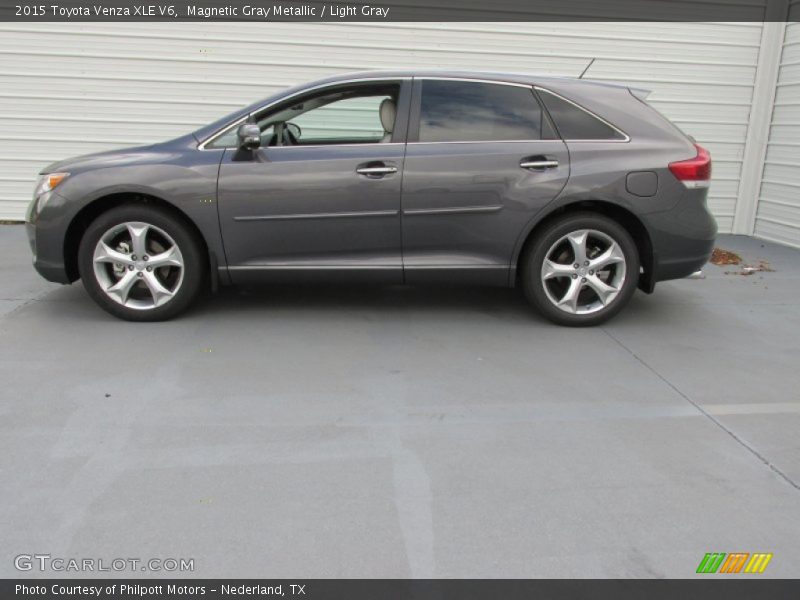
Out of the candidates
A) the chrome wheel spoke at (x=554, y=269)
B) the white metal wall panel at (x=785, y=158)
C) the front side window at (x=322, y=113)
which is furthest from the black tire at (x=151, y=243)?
the white metal wall panel at (x=785, y=158)

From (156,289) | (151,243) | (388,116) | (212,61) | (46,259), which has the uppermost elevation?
(212,61)

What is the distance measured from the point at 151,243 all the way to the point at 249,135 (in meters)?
1.04

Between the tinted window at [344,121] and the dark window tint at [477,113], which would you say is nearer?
the dark window tint at [477,113]

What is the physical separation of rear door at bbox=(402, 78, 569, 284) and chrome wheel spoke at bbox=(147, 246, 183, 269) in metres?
1.52

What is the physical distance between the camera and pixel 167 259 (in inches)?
177

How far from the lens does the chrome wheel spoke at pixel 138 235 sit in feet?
14.7

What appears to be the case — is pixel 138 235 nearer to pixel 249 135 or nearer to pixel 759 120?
pixel 249 135

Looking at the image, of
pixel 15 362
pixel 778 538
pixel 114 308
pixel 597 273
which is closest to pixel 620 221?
pixel 597 273

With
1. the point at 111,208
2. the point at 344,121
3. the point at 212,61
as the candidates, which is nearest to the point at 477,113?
the point at 344,121

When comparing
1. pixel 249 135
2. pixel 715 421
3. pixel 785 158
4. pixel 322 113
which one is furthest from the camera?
pixel 785 158

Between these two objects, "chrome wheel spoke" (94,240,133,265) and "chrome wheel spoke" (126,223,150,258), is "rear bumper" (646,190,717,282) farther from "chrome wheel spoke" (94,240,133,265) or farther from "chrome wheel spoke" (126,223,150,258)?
"chrome wheel spoke" (94,240,133,265)

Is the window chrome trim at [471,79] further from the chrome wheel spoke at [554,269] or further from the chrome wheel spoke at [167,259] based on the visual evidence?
the chrome wheel spoke at [167,259]
